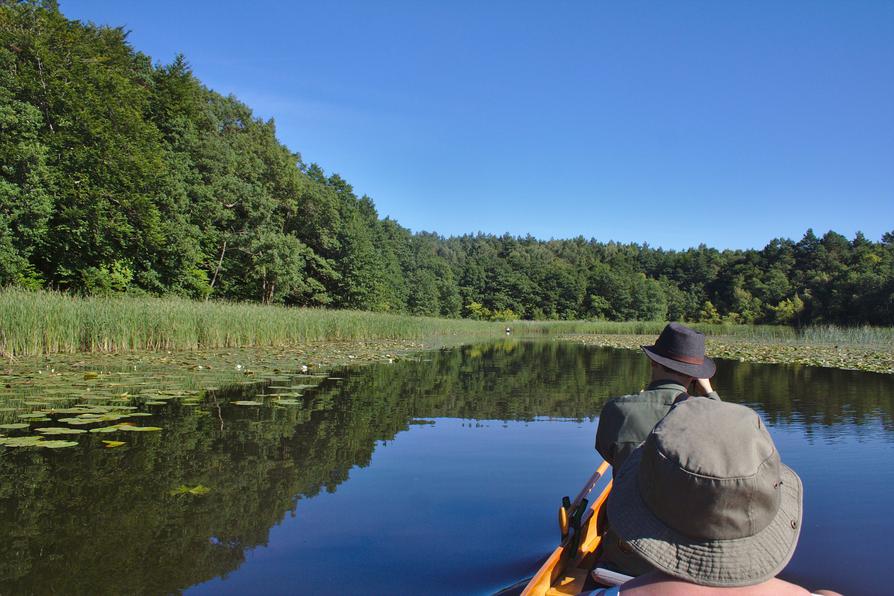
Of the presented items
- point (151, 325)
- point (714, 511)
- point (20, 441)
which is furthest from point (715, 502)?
point (151, 325)

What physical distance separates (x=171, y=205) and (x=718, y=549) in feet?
92.5

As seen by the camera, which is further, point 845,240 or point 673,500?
point 845,240

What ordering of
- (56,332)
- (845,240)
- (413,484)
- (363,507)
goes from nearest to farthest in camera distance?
(363,507)
(413,484)
(56,332)
(845,240)

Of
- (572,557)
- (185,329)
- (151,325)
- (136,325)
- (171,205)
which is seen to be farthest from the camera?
(171,205)

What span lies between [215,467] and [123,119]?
74.3ft

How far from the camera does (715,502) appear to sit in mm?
1273

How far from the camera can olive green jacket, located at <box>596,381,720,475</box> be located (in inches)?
106

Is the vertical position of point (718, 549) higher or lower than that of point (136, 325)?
higher

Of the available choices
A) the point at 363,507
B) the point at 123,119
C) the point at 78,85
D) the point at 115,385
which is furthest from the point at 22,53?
the point at 363,507

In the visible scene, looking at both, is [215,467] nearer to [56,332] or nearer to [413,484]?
[413,484]

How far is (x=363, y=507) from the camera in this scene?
15.0ft

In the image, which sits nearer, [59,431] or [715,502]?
[715,502]

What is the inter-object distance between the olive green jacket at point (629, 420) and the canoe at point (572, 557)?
159 mm

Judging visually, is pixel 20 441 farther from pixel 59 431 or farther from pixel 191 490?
pixel 191 490
